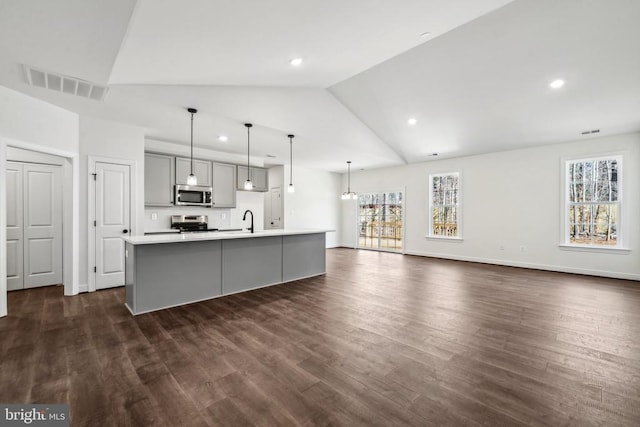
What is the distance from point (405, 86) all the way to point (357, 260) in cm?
427

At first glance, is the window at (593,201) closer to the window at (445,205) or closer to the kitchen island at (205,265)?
the window at (445,205)

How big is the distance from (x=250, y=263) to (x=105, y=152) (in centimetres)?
283

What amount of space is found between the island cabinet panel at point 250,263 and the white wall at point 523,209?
4881mm

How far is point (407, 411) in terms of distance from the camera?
164 centimetres

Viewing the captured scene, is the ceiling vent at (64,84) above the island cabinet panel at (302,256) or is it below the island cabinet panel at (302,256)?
above

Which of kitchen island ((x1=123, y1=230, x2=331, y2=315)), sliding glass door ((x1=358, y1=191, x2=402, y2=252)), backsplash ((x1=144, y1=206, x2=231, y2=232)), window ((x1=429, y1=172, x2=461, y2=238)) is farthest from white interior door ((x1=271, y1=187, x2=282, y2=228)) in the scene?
window ((x1=429, y1=172, x2=461, y2=238))

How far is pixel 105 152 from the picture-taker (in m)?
4.21

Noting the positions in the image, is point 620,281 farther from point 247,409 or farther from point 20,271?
point 20,271

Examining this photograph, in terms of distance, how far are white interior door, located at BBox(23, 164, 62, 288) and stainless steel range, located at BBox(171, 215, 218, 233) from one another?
1804mm

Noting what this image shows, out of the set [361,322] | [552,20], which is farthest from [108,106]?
[552,20]

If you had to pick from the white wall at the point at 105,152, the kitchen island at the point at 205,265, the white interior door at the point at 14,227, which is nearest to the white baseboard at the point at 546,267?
the kitchen island at the point at 205,265

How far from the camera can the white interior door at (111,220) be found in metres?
4.16

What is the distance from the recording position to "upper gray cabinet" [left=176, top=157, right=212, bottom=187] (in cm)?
570

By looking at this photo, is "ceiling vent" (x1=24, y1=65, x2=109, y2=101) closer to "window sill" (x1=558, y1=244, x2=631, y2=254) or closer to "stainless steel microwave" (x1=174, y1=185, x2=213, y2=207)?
"stainless steel microwave" (x1=174, y1=185, x2=213, y2=207)
